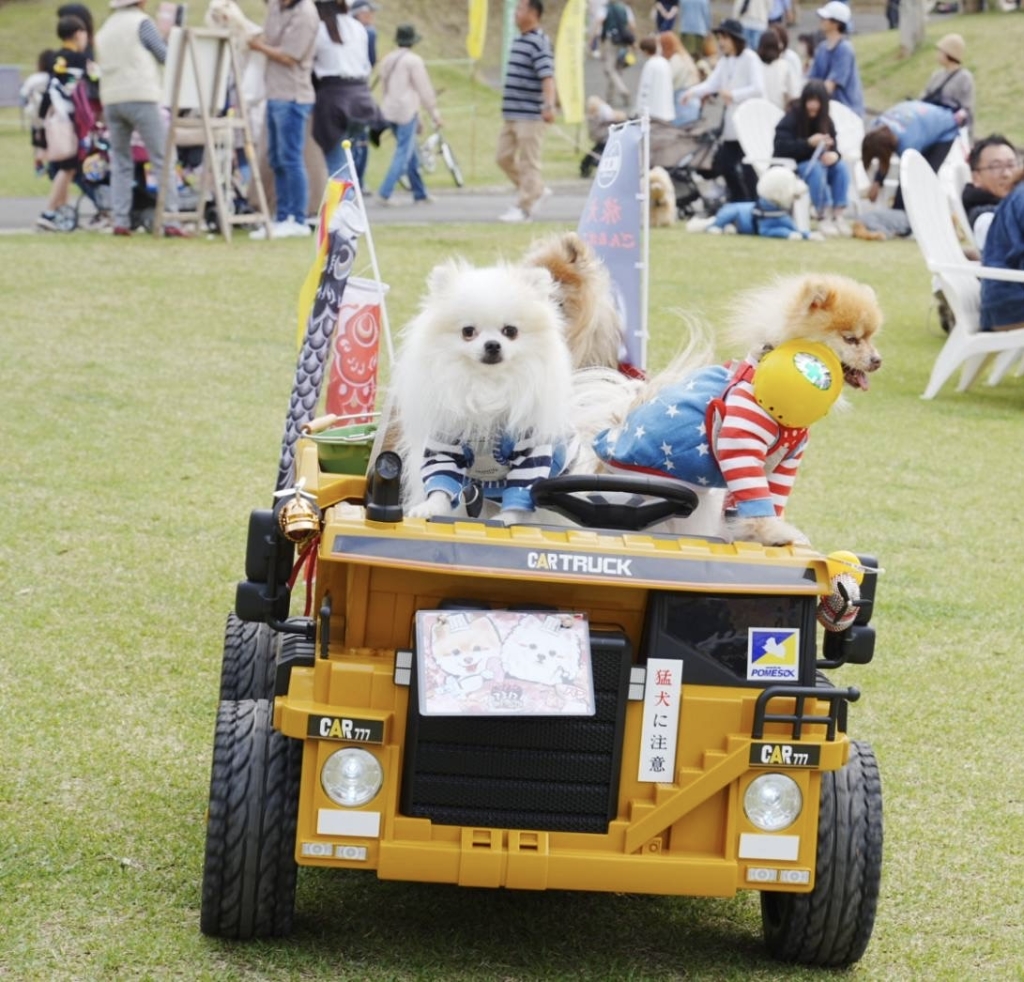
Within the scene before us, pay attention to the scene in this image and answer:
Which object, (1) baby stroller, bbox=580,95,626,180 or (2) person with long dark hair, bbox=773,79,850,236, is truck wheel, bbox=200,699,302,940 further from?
(1) baby stroller, bbox=580,95,626,180

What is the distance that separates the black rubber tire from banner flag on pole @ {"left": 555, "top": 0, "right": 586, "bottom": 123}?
1612 centimetres

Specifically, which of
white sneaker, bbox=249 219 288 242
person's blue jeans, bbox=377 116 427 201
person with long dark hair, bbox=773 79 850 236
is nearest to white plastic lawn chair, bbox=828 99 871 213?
person with long dark hair, bbox=773 79 850 236

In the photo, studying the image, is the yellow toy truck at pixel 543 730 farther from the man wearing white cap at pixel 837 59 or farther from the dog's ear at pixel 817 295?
the man wearing white cap at pixel 837 59

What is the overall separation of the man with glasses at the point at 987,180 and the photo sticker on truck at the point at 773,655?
8516mm

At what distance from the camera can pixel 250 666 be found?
453cm

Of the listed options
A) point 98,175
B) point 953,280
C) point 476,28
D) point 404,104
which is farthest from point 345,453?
point 476,28

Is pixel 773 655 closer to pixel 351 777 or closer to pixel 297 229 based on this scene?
pixel 351 777

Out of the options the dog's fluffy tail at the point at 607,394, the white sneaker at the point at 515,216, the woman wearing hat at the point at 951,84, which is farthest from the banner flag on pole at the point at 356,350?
the woman wearing hat at the point at 951,84

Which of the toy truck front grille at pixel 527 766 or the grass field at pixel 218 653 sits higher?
the toy truck front grille at pixel 527 766

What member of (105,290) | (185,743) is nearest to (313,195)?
(105,290)

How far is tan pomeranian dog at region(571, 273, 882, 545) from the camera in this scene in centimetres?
368

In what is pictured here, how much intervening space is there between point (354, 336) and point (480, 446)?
1.47m

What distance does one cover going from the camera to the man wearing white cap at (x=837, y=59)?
18516mm

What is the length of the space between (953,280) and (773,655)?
25.4 ft
